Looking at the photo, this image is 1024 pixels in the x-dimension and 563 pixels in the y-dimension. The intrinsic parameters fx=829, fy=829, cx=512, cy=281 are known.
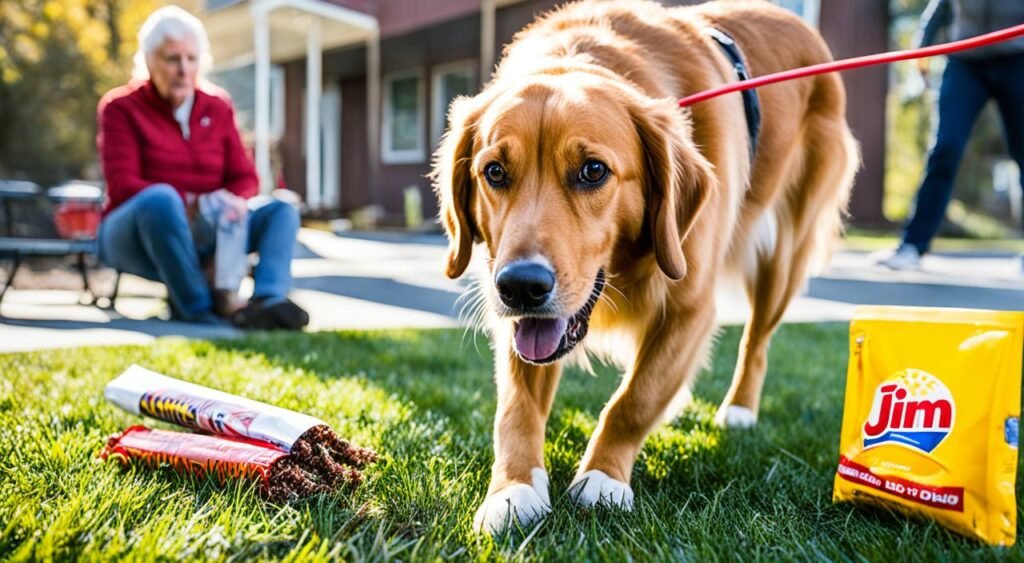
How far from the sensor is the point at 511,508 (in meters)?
1.87

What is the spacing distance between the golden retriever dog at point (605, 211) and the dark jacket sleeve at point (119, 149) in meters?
2.62

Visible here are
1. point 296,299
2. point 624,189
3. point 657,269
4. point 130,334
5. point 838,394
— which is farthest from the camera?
point 296,299


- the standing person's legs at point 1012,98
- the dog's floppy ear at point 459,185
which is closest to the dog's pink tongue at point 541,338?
the dog's floppy ear at point 459,185

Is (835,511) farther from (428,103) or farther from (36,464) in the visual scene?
(428,103)

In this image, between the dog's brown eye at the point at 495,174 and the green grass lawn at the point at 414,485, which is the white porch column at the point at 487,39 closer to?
the green grass lawn at the point at 414,485

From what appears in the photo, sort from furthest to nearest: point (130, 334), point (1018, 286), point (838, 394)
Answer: point (1018, 286) < point (130, 334) < point (838, 394)

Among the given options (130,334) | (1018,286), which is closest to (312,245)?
(130,334)

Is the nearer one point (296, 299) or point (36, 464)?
point (36, 464)

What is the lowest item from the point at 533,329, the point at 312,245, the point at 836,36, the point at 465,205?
the point at 312,245

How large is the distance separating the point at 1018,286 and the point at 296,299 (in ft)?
18.7

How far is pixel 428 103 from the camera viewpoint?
52.0 feet

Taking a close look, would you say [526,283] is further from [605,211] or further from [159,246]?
[159,246]

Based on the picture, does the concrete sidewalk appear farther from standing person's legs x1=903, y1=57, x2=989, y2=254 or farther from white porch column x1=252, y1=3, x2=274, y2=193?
white porch column x1=252, y1=3, x2=274, y2=193

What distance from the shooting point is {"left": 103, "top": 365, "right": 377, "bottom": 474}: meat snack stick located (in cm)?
207
